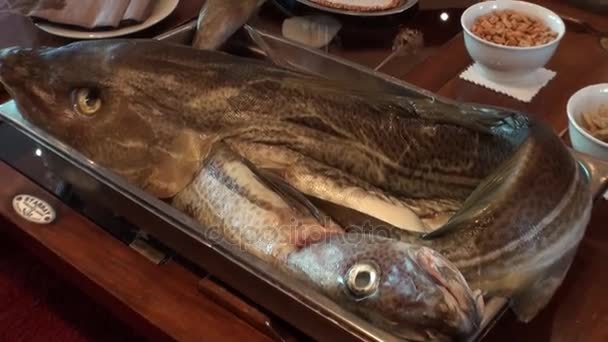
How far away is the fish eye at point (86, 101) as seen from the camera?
0.80 metres

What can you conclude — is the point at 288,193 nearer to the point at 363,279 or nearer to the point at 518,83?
the point at 363,279

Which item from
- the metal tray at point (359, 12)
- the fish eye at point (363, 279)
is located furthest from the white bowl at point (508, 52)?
the fish eye at point (363, 279)

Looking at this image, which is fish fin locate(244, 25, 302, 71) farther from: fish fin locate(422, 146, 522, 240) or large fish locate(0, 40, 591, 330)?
fish fin locate(422, 146, 522, 240)

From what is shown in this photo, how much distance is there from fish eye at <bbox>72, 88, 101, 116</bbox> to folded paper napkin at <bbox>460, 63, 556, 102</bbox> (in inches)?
22.9

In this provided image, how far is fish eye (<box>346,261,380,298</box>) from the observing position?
0.57 meters

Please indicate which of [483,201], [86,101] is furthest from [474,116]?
[86,101]

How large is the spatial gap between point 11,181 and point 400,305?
1.87 feet

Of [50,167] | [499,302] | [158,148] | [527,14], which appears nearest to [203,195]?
[158,148]

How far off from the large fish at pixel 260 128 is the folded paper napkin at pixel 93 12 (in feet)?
0.97

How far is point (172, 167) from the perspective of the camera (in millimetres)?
797

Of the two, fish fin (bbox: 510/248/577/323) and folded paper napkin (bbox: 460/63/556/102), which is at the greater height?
fish fin (bbox: 510/248/577/323)

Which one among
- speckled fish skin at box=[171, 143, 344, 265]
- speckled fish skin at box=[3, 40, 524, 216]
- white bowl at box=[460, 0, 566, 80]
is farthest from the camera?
white bowl at box=[460, 0, 566, 80]

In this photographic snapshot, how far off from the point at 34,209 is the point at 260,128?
302mm

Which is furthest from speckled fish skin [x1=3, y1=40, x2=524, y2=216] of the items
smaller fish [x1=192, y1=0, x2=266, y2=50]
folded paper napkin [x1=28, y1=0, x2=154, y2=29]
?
folded paper napkin [x1=28, y1=0, x2=154, y2=29]
